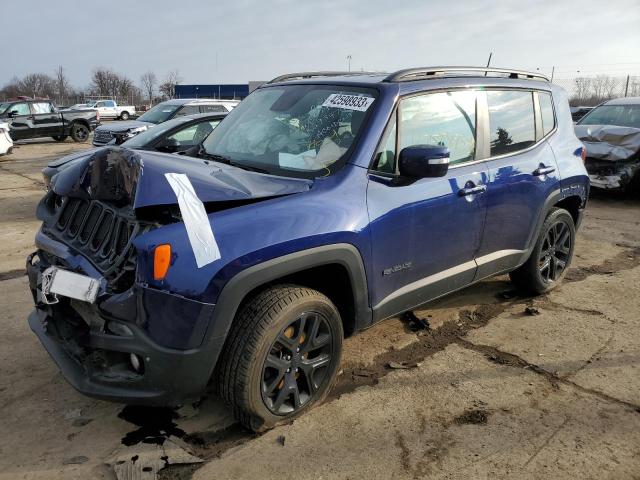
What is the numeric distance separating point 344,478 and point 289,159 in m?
1.81

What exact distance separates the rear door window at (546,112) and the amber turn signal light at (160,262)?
135 inches

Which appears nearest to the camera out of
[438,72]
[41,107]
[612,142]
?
[438,72]

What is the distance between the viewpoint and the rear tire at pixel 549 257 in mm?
4495

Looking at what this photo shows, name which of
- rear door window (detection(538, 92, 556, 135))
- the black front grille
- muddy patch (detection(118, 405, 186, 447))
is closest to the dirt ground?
muddy patch (detection(118, 405, 186, 447))

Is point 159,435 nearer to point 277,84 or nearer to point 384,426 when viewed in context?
point 384,426

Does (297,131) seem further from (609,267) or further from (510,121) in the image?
(609,267)

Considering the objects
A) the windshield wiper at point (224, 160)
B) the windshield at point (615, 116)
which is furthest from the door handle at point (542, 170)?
the windshield at point (615, 116)

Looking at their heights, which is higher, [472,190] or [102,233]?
[472,190]

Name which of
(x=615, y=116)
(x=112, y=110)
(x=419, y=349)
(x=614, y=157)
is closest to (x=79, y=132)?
(x=615, y=116)

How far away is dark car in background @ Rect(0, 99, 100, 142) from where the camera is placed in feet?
64.3

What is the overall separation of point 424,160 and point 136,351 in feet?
5.89

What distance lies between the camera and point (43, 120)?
2022 cm

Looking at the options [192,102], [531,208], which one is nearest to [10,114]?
[192,102]

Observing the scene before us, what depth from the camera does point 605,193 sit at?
1018cm
